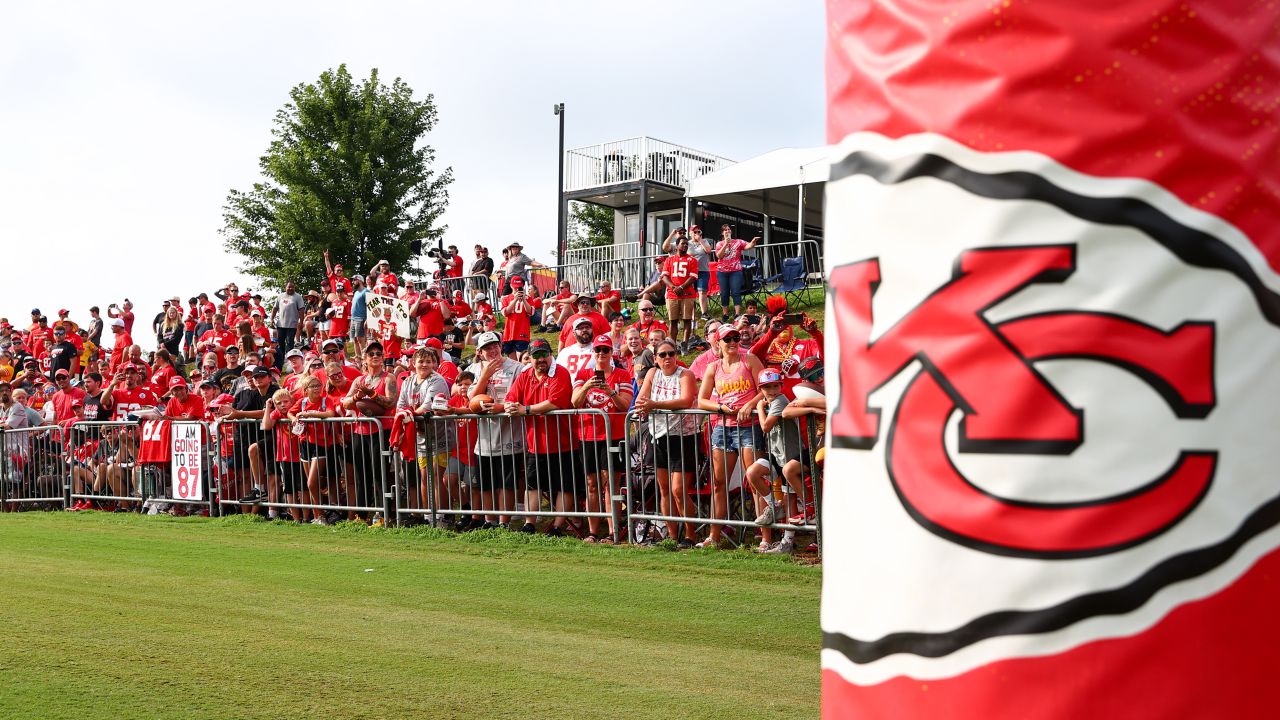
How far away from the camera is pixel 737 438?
1077 centimetres

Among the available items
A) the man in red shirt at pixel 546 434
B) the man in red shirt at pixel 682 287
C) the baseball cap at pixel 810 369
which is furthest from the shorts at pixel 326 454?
the man in red shirt at pixel 682 287

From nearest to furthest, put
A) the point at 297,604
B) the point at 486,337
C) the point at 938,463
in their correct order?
1. the point at 938,463
2. the point at 297,604
3. the point at 486,337

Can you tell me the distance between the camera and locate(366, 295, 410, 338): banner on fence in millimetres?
23734

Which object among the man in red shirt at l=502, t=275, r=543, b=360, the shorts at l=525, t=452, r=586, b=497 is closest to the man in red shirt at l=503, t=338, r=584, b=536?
the shorts at l=525, t=452, r=586, b=497

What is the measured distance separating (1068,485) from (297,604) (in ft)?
24.1

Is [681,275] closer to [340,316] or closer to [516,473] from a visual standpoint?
[340,316]

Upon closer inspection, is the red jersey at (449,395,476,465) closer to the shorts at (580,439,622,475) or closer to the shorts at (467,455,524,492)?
the shorts at (467,455,524,492)

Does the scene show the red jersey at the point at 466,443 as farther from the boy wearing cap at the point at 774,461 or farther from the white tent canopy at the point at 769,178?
the white tent canopy at the point at 769,178

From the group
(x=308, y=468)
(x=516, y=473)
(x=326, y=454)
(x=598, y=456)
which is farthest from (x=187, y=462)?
(x=598, y=456)

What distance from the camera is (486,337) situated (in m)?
13.4

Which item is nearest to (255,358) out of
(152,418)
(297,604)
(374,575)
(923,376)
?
(152,418)

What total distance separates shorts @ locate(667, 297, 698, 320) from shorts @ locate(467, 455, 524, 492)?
9802 mm

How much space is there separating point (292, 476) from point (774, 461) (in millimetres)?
6740

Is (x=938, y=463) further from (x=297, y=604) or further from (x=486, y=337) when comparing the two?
(x=486, y=337)
